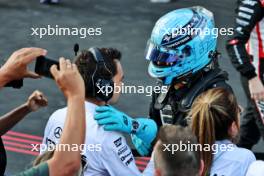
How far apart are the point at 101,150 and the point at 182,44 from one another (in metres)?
0.94

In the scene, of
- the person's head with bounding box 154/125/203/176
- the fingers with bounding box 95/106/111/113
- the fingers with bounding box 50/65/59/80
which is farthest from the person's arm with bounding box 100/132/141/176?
the fingers with bounding box 50/65/59/80

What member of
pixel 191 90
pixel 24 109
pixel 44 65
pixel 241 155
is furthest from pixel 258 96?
pixel 44 65

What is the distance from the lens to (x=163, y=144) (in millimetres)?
3197

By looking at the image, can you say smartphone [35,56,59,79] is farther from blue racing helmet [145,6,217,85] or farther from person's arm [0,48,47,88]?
blue racing helmet [145,6,217,85]

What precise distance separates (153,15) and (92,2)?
105 centimetres

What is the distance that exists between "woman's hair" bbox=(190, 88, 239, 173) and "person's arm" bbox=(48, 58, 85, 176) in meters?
0.70

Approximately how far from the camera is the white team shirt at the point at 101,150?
372 centimetres

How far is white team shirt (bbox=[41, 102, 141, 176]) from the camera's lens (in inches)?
146

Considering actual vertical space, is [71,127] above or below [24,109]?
above

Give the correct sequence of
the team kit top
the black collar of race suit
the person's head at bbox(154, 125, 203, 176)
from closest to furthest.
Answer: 1. the person's head at bbox(154, 125, 203, 176)
2. the team kit top
3. the black collar of race suit

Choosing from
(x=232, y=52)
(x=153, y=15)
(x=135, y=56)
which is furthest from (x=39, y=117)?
(x=153, y=15)

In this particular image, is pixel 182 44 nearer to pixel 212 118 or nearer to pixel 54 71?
pixel 212 118

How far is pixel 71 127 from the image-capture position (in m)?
3.07

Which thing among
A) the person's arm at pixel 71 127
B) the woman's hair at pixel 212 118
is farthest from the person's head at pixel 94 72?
the person's arm at pixel 71 127
